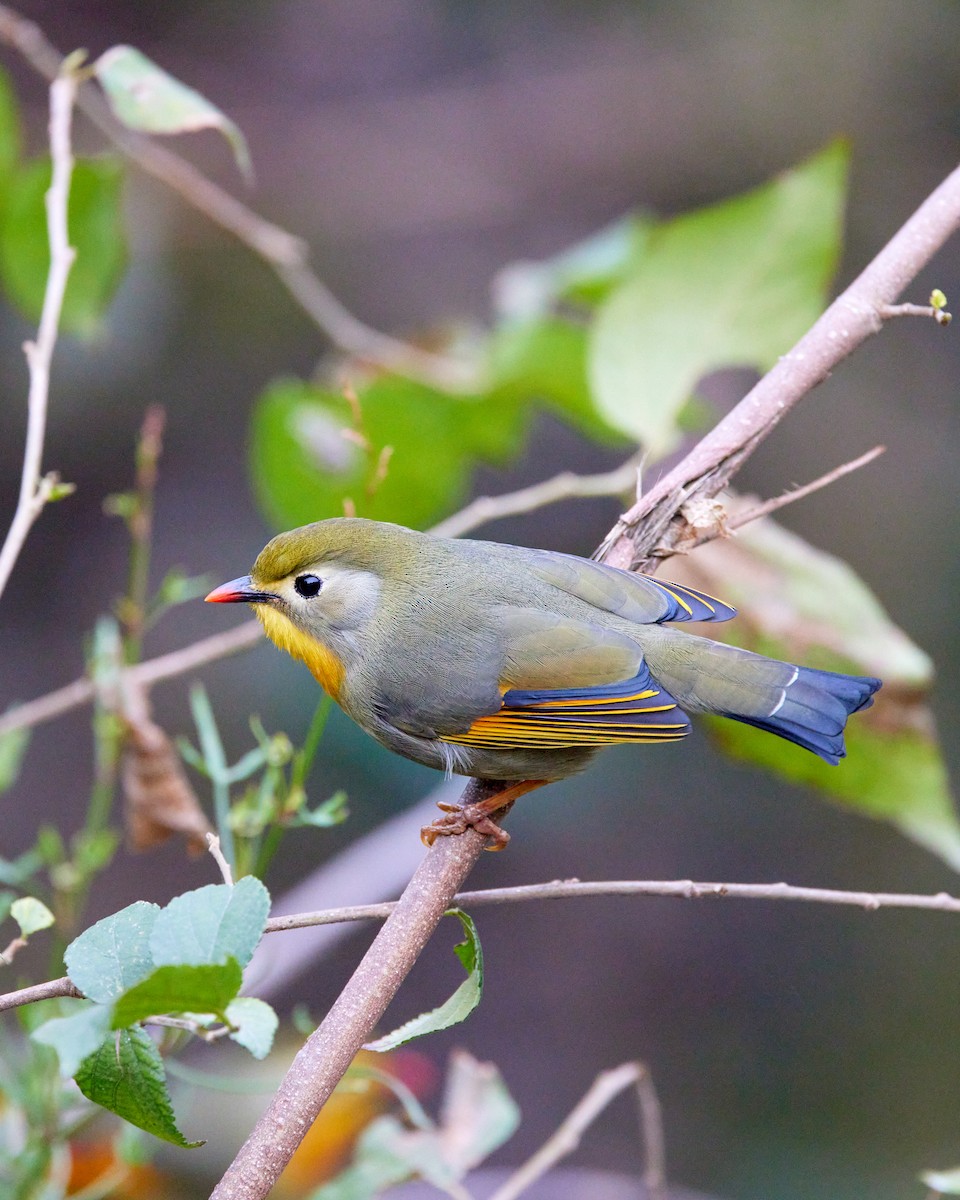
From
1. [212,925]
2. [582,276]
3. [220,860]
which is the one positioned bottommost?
[212,925]

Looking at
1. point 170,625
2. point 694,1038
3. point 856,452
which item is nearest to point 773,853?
point 694,1038

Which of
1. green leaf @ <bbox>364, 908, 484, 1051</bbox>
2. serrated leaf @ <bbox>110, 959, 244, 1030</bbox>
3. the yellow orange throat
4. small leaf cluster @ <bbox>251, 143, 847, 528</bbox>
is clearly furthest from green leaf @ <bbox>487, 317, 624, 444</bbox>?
serrated leaf @ <bbox>110, 959, 244, 1030</bbox>

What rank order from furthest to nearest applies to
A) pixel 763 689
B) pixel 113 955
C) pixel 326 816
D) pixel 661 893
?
pixel 763 689, pixel 326 816, pixel 661 893, pixel 113 955

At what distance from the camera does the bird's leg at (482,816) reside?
6.41ft

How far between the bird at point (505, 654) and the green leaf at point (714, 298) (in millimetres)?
365

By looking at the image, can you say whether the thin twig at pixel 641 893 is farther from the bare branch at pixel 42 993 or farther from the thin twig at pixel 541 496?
the thin twig at pixel 541 496

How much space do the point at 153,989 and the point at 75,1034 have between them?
0.25 ft

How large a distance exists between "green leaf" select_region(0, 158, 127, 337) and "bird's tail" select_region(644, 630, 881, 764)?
4.44 feet

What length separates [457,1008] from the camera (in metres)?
1.47

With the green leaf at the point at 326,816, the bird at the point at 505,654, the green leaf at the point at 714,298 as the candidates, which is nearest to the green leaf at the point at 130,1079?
the green leaf at the point at 326,816

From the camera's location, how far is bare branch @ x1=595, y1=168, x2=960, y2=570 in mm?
2043

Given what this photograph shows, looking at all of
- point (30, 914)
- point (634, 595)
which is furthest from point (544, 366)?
point (30, 914)

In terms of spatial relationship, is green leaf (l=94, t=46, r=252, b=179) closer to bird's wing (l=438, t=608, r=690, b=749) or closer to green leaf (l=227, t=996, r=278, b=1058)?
bird's wing (l=438, t=608, r=690, b=749)

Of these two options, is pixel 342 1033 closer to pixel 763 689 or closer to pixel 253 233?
pixel 763 689
